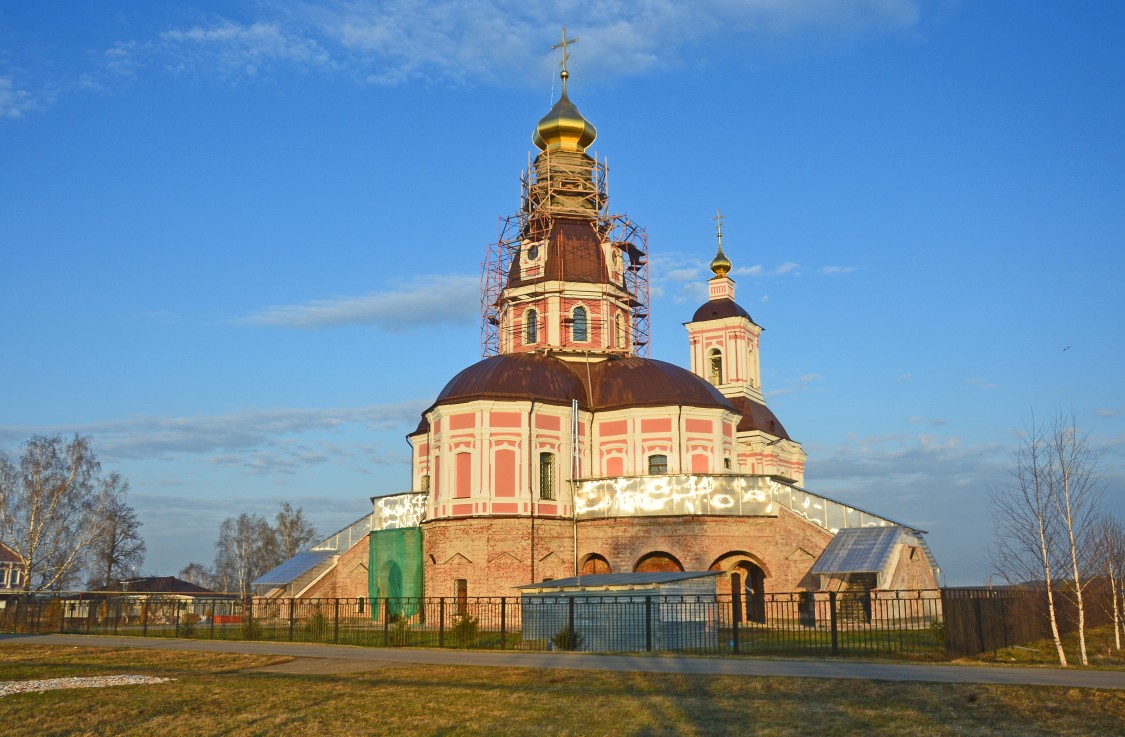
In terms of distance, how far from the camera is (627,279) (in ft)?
146

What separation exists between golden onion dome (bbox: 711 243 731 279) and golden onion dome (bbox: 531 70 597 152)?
16501 mm

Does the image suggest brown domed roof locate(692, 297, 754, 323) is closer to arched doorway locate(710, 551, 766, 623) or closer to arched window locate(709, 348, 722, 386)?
arched window locate(709, 348, 722, 386)

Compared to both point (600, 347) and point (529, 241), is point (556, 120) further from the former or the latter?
point (600, 347)

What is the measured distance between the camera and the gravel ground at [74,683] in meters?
14.7

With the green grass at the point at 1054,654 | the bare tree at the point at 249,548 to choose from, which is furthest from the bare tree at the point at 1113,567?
the bare tree at the point at 249,548

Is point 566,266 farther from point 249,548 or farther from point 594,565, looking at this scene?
point 249,548

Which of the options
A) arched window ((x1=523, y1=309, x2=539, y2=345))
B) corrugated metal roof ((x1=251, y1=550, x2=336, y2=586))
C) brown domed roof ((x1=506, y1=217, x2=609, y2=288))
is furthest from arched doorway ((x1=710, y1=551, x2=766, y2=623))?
corrugated metal roof ((x1=251, y1=550, x2=336, y2=586))

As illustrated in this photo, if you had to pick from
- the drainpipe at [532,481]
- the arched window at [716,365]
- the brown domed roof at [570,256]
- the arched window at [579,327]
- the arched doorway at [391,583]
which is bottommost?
the arched doorway at [391,583]

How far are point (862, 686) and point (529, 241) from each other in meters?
31.9

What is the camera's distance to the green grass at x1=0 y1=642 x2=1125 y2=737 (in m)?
11.0

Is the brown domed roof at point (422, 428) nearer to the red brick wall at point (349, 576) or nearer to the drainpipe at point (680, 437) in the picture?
the red brick wall at point (349, 576)

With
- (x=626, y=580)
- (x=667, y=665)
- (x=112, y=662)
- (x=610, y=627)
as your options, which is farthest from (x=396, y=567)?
(x=667, y=665)

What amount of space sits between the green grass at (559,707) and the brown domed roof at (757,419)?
40.2 meters

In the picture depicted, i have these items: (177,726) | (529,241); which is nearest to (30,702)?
(177,726)
